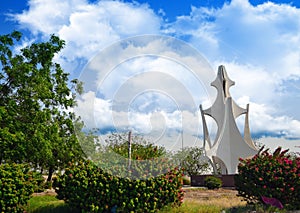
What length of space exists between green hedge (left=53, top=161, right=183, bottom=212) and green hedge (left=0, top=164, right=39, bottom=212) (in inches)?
46.2

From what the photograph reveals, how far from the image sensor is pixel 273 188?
29.2ft

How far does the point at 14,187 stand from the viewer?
821 centimetres

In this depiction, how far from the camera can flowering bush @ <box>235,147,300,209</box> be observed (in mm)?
8883

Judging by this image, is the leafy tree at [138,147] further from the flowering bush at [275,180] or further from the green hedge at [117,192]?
the flowering bush at [275,180]

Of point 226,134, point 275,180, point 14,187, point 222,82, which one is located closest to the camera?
point 14,187

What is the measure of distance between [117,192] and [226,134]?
24.4 meters

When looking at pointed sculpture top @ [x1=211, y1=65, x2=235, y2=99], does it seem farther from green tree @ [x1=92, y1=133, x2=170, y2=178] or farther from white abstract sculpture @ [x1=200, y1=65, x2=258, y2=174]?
green tree @ [x1=92, y1=133, x2=170, y2=178]

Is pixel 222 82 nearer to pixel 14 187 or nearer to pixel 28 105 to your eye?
pixel 28 105

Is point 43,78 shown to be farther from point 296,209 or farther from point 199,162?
point 199,162

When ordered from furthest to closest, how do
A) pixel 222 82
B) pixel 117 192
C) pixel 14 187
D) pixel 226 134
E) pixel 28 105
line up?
pixel 222 82, pixel 226 134, pixel 28 105, pixel 14 187, pixel 117 192

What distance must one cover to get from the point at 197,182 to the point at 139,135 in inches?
805

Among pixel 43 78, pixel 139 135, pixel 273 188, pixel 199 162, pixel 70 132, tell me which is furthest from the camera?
pixel 199 162

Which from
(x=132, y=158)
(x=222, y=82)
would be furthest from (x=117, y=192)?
(x=222, y=82)

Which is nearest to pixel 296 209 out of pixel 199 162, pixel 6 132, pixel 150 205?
pixel 150 205
